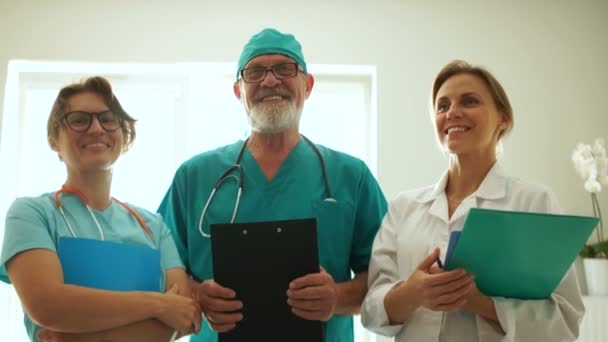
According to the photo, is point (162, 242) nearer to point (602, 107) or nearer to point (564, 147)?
point (564, 147)

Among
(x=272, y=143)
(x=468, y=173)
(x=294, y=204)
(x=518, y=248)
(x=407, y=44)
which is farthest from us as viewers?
(x=407, y=44)

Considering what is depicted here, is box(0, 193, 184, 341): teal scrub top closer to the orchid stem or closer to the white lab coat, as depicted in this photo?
the white lab coat

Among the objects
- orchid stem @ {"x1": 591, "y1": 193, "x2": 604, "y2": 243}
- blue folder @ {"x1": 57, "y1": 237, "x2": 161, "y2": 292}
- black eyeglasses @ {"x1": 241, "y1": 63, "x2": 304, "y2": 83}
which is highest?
black eyeglasses @ {"x1": 241, "y1": 63, "x2": 304, "y2": 83}

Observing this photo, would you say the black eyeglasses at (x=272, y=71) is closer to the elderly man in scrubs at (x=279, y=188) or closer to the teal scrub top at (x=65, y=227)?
the elderly man in scrubs at (x=279, y=188)

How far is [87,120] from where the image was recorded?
137cm

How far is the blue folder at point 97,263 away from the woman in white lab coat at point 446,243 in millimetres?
591

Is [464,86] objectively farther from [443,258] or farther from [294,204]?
[294,204]

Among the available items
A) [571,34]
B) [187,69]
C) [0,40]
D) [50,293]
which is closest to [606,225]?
[571,34]

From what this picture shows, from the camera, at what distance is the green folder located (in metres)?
1.11

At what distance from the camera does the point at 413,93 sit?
3.23 m

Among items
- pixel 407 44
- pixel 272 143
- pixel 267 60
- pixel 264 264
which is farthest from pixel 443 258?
pixel 407 44

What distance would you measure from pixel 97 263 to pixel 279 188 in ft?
2.07

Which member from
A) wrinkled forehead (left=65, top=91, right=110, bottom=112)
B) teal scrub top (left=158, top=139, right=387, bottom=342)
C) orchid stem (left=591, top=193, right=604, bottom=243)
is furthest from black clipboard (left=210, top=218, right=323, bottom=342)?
orchid stem (left=591, top=193, right=604, bottom=243)

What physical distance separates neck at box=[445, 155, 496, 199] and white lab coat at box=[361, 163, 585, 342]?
0.09ft
